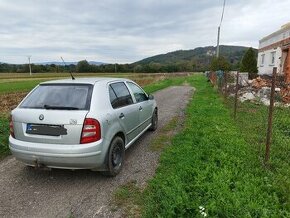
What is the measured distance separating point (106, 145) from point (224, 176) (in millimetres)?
1836

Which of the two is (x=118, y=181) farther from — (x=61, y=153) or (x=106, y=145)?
(x=61, y=153)

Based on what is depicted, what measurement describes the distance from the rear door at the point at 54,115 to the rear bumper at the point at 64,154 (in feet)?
0.29

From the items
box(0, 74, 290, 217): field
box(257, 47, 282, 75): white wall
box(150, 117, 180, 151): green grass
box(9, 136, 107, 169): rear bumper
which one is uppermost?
box(257, 47, 282, 75): white wall

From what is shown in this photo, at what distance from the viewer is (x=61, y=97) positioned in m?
4.07

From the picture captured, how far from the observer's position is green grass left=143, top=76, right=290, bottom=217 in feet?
10.0

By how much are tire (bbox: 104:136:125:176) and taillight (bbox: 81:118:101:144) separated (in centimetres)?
46

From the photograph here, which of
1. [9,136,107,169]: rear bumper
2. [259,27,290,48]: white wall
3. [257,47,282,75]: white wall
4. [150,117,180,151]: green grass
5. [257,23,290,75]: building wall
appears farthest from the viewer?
[257,47,282,75]: white wall

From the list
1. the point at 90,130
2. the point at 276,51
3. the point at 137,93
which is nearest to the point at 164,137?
the point at 137,93

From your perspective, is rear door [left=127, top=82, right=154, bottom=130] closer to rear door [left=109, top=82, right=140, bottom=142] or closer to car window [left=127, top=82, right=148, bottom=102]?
car window [left=127, top=82, right=148, bottom=102]

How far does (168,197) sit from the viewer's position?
3.39m

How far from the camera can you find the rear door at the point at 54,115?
145 inches

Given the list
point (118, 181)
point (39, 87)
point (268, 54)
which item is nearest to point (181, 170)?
point (118, 181)

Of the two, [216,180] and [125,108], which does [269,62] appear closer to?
[125,108]

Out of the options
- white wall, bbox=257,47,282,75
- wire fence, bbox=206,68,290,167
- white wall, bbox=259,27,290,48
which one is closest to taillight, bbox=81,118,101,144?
wire fence, bbox=206,68,290,167
